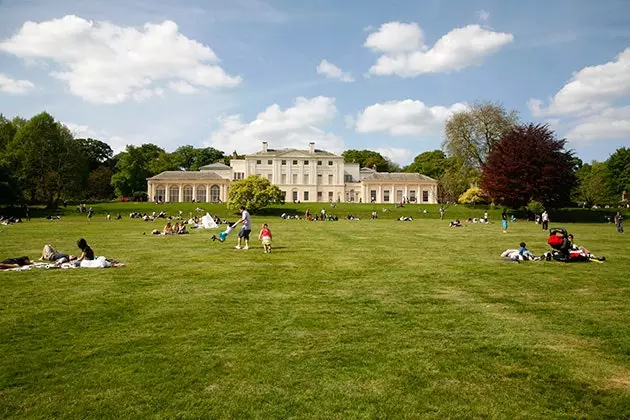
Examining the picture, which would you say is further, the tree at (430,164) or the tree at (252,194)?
the tree at (430,164)

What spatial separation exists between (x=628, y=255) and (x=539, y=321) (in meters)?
13.0

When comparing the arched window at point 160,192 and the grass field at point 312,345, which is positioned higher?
the arched window at point 160,192

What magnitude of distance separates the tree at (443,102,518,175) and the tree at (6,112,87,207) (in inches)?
2412

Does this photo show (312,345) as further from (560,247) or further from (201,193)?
(201,193)

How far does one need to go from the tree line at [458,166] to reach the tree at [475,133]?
0.15 m

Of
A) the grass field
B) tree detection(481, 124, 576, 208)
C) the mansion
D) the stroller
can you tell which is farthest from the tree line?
the grass field

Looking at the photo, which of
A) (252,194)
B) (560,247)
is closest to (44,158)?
(252,194)

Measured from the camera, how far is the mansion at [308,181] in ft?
292

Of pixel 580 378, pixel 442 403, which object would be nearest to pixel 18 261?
pixel 442 403

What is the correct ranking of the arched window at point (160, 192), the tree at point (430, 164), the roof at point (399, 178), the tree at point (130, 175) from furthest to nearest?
the tree at point (430, 164), the tree at point (130, 175), the roof at point (399, 178), the arched window at point (160, 192)

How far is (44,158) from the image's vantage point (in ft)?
218

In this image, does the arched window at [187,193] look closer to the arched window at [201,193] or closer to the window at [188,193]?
the window at [188,193]

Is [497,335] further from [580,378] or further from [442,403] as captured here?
[442,403]

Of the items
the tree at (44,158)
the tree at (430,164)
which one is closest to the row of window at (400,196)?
the tree at (430,164)
